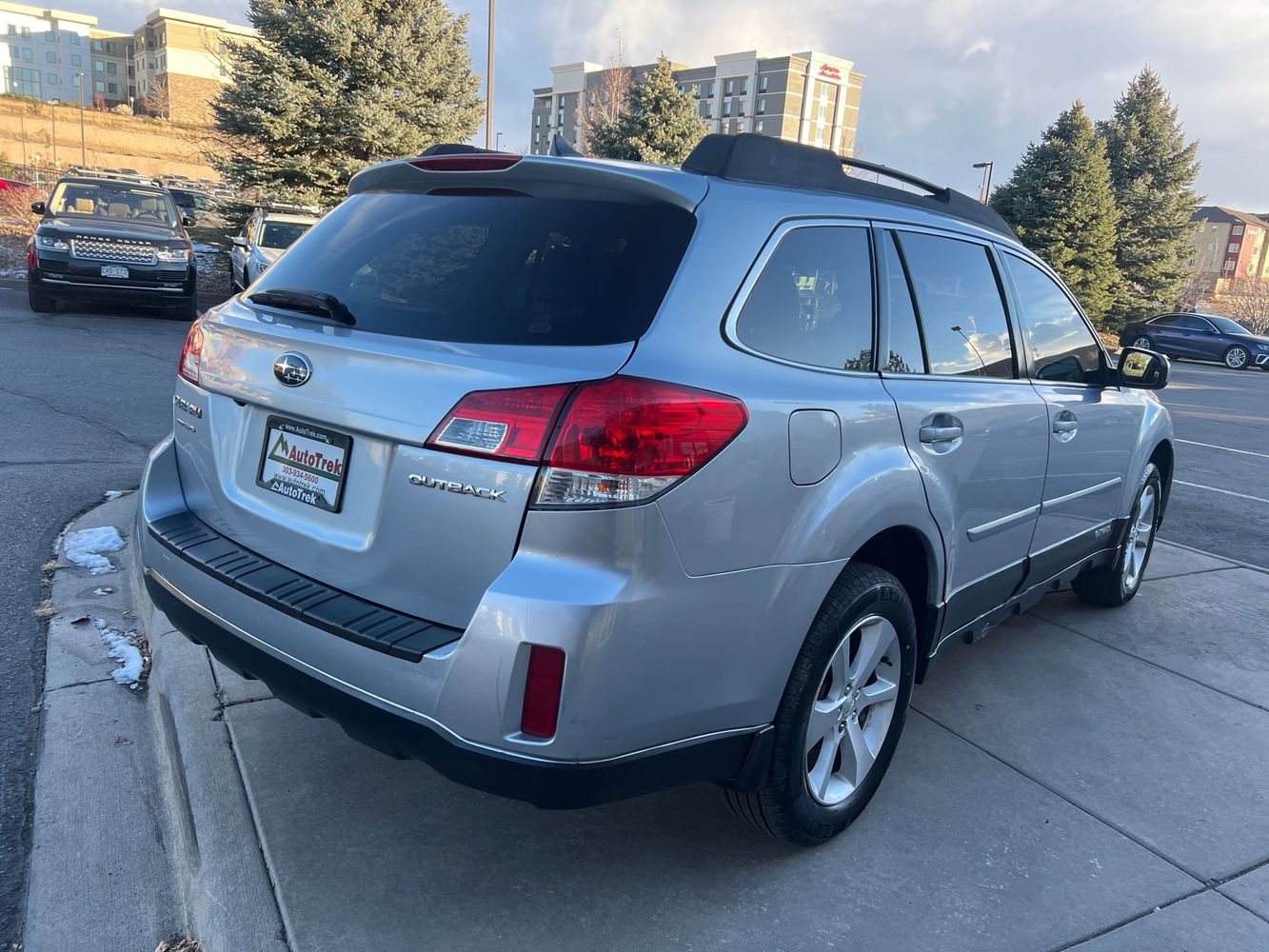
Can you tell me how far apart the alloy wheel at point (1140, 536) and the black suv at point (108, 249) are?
39.3 ft

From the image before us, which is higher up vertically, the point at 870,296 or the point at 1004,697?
the point at 870,296

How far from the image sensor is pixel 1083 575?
496cm

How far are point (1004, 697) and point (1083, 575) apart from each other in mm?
1382

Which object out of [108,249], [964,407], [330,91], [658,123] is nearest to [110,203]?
[108,249]

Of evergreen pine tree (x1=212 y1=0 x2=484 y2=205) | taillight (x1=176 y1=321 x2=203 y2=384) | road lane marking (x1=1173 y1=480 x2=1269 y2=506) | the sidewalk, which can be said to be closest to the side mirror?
the sidewalk

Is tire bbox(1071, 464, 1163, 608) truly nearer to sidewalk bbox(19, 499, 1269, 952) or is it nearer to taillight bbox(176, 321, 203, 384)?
sidewalk bbox(19, 499, 1269, 952)

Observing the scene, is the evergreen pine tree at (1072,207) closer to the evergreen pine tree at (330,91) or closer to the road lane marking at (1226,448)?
the evergreen pine tree at (330,91)

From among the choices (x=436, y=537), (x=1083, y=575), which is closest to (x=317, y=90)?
(x=1083, y=575)

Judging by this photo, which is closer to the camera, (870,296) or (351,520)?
(351,520)

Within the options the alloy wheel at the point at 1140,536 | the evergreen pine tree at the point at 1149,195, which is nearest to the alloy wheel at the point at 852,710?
the alloy wheel at the point at 1140,536

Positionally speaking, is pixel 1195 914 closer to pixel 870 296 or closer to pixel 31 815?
pixel 870 296

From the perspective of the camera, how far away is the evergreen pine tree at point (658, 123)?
83.1 ft

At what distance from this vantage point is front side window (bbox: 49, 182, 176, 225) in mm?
13227

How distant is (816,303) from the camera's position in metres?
2.64
